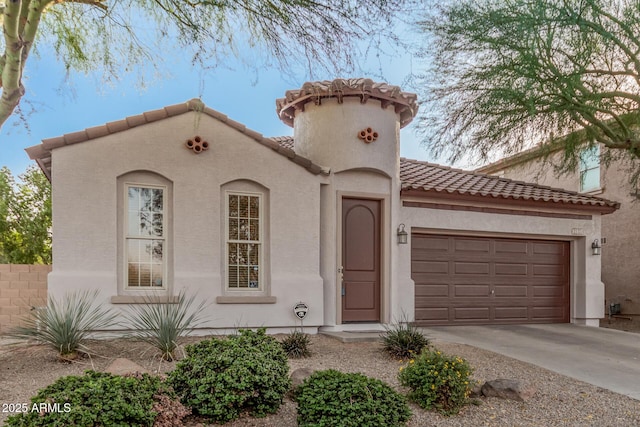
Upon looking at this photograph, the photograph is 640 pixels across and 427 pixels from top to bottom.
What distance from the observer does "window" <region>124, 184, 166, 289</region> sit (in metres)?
8.95

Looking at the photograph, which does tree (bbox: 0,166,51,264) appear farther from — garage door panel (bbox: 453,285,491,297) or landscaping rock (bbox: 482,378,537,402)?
landscaping rock (bbox: 482,378,537,402)

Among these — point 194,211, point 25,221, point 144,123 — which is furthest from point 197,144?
point 25,221

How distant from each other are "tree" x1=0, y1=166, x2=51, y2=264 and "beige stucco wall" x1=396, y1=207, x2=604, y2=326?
40.8 feet

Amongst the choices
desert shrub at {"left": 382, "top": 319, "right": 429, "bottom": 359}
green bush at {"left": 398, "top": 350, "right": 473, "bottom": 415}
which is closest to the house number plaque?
desert shrub at {"left": 382, "top": 319, "right": 429, "bottom": 359}

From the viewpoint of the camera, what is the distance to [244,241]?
963 cm

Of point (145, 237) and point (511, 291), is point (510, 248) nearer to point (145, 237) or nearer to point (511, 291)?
point (511, 291)

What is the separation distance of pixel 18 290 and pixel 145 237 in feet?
14.6

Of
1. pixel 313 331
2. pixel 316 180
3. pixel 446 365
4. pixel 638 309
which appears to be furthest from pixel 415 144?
pixel 638 309

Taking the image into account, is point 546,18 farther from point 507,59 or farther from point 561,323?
point 561,323

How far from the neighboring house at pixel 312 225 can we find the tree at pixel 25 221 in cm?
818

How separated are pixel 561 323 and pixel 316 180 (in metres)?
8.07

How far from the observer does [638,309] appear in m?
14.7

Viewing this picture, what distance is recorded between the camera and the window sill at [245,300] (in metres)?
9.25

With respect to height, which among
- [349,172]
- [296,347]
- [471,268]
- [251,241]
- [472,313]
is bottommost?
[472,313]
